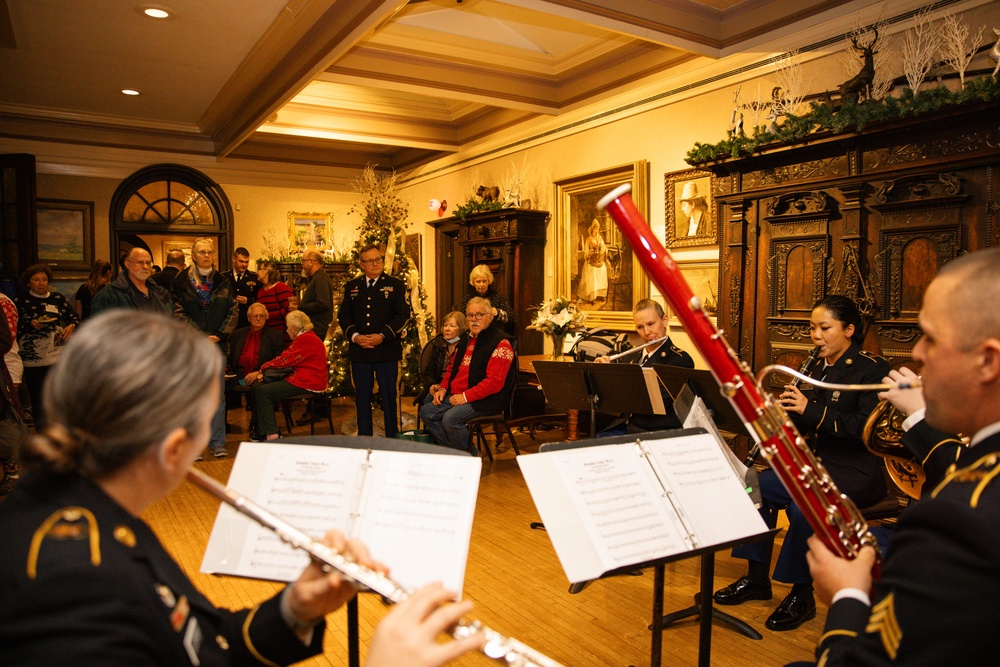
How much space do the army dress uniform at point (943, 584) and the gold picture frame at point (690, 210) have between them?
190 inches

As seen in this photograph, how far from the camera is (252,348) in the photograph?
6594 mm

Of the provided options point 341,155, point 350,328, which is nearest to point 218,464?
point 350,328

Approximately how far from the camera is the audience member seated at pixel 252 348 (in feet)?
21.0

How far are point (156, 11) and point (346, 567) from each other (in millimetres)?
5538

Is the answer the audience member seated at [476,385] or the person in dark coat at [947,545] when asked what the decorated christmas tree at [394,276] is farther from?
the person in dark coat at [947,545]

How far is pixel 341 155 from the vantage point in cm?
1079

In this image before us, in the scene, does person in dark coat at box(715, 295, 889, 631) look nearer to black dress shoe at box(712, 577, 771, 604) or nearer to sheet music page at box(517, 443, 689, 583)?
black dress shoe at box(712, 577, 771, 604)

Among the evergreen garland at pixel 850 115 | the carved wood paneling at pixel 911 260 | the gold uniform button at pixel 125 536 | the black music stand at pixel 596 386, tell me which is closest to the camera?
the gold uniform button at pixel 125 536

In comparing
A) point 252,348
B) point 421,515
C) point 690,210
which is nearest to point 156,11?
point 252,348

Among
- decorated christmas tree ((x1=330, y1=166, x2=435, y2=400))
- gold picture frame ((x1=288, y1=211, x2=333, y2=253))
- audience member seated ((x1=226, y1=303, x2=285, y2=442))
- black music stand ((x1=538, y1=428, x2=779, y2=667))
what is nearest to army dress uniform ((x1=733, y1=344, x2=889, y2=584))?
black music stand ((x1=538, y1=428, x2=779, y2=667))

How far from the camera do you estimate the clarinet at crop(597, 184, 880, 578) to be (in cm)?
135

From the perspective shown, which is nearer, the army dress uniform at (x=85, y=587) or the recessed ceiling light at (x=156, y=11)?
the army dress uniform at (x=85, y=587)

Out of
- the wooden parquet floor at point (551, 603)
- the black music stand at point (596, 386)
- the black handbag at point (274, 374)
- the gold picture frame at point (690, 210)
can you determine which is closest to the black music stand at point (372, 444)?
the wooden parquet floor at point (551, 603)

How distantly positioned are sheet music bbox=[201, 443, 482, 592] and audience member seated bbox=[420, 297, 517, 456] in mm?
3225
